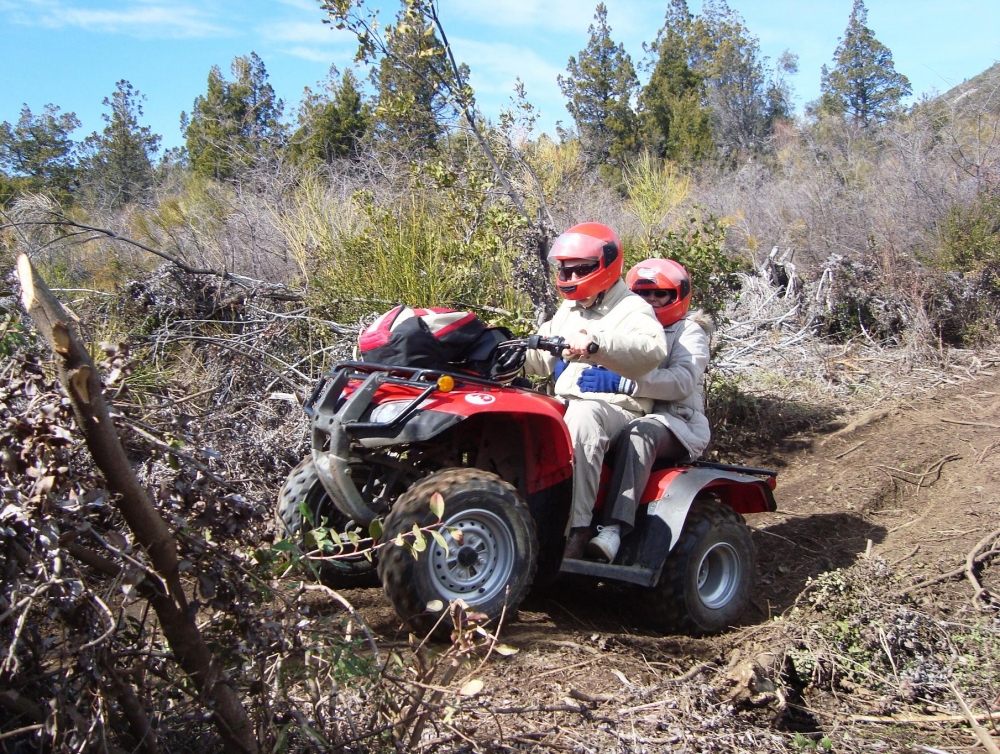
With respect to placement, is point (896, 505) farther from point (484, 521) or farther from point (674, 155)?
point (674, 155)

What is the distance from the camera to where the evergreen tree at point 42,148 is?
21.3m

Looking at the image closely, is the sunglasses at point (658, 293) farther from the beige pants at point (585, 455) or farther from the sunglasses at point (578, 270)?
the beige pants at point (585, 455)

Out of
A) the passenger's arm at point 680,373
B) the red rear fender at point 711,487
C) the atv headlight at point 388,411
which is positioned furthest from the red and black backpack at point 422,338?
the red rear fender at point 711,487

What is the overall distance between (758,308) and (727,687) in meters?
8.12

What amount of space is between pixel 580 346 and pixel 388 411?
0.87 meters

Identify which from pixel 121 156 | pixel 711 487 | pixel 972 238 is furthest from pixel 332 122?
pixel 711 487

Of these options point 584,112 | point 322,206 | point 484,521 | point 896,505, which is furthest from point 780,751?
point 584,112

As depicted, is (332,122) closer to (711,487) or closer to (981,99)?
(981,99)

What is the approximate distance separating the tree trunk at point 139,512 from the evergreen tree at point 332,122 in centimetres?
1510

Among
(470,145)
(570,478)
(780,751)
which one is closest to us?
(780,751)

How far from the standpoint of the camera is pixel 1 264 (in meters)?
7.77

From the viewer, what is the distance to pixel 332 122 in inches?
790

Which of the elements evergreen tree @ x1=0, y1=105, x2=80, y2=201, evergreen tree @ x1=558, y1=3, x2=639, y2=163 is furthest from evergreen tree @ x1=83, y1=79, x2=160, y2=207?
evergreen tree @ x1=558, y1=3, x2=639, y2=163

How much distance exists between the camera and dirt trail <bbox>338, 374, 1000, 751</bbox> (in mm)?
3201
